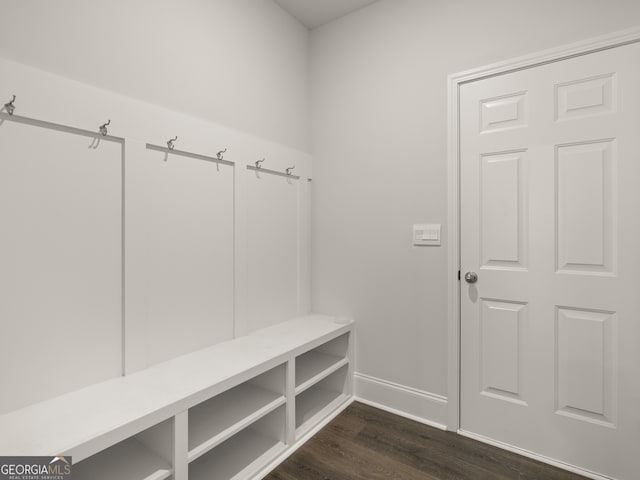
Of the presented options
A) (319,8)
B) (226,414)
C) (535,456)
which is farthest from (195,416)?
(319,8)

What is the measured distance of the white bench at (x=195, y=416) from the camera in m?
1.15

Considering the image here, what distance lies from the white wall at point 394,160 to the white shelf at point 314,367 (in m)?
0.21

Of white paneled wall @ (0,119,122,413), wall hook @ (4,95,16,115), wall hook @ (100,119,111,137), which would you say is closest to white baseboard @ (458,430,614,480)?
white paneled wall @ (0,119,122,413)

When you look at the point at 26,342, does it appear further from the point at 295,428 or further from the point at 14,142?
the point at 295,428

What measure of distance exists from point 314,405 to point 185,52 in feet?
7.30

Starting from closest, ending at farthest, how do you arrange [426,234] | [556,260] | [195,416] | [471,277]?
[195,416]
[556,260]
[471,277]
[426,234]

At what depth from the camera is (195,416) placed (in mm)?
1667

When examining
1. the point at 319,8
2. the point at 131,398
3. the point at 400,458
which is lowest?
the point at 400,458

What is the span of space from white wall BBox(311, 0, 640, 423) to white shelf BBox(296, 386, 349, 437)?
221 mm

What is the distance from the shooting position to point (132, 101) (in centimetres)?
156

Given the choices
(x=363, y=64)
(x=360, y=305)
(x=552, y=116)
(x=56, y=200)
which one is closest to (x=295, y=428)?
(x=360, y=305)

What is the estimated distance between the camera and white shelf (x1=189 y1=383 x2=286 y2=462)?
1478mm

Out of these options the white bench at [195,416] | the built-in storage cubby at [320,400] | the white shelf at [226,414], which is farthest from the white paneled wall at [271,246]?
the built-in storage cubby at [320,400]

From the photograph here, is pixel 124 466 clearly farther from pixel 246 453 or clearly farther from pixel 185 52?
pixel 185 52
